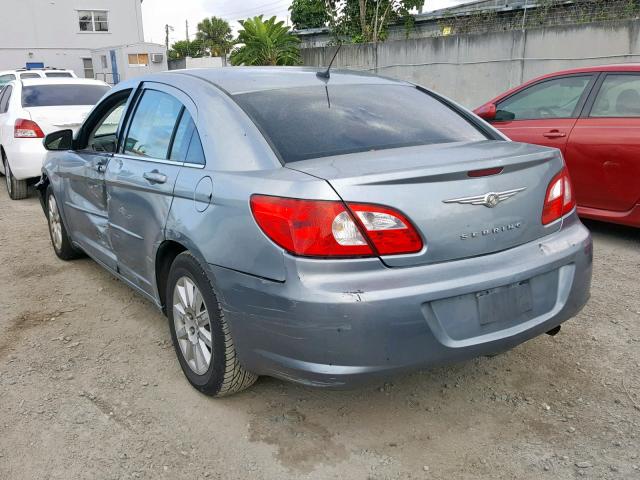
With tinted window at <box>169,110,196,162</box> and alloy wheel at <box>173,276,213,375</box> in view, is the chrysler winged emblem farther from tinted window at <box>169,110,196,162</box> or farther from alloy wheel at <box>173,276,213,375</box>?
tinted window at <box>169,110,196,162</box>

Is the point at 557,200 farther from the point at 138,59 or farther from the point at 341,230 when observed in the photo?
the point at 138,59

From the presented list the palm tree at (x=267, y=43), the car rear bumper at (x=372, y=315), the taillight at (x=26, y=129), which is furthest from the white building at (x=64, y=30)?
the car rear bumper at (x=372, y=315)

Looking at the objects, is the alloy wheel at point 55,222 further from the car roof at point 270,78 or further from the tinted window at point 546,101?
the tinted window at point 546,101

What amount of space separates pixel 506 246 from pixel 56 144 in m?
3.53

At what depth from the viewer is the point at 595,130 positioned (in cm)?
513

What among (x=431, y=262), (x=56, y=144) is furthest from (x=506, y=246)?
(x=56, y=144)

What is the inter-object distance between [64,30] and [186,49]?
79.9 feet

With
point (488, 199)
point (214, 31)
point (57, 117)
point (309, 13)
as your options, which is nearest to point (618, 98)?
point (488, 199)

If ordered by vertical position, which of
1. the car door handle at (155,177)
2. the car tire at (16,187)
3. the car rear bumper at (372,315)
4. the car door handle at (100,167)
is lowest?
the car tire at (16,187)

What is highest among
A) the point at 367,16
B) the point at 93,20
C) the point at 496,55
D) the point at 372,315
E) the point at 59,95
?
the point at 93,20

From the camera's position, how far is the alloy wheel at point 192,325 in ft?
9.19

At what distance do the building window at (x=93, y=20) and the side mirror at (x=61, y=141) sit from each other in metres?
34.6

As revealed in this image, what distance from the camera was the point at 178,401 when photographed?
Answer: 2.91 metres

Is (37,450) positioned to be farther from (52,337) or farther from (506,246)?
(506,246)
